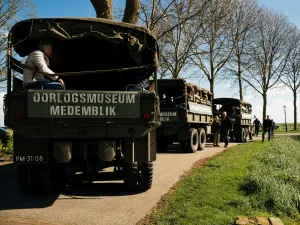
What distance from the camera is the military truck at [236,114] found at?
70.1 feet

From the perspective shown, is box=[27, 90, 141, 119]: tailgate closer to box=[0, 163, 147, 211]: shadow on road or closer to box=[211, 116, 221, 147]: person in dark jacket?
box=[0, 163, 147, 211]: shadow on road

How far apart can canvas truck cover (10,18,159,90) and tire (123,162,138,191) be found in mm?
1917

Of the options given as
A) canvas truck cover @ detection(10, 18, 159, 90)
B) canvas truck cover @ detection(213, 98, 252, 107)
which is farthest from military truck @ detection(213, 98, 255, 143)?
canvas truck cover @ detection(10, 18, 159, 90)

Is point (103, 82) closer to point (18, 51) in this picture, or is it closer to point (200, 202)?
point (18, 51)

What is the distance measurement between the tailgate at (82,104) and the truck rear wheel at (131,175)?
1043 mm

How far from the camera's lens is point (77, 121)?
19.7 feet

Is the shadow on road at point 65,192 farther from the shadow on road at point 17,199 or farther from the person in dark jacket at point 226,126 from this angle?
the person in dark jacket at point 226,126

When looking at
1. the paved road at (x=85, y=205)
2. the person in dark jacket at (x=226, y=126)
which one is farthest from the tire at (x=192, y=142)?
the paved road at (x=85, y=205)

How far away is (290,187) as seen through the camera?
7086mm

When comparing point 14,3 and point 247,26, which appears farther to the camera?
point 247,26

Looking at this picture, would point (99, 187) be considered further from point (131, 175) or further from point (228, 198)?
point (228, 198)

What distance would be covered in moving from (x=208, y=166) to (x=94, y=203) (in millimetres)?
4605

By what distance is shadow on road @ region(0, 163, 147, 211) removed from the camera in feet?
20.0

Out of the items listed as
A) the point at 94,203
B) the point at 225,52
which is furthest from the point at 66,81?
the point at 225,52
